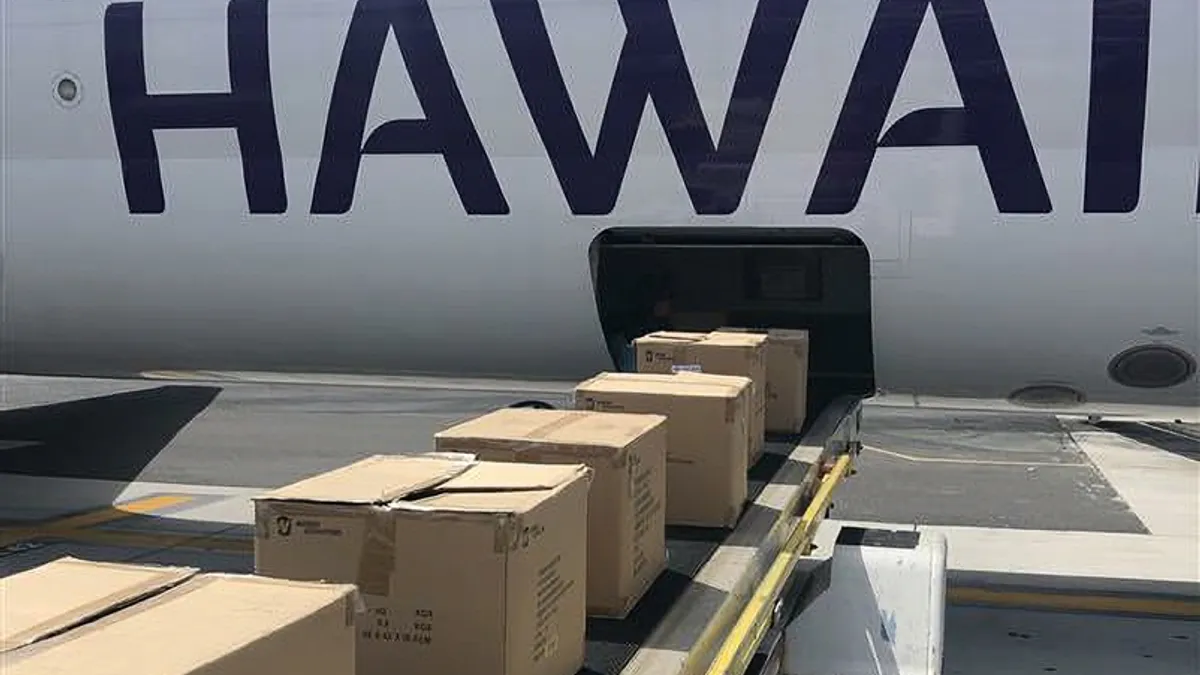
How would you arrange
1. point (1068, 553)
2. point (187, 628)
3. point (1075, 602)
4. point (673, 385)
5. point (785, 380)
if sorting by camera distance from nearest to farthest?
point (187, 628) < point (673, 385) < point (785, 380) < point (1075, 602) < point (1068, 553)

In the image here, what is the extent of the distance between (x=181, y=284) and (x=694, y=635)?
379cm

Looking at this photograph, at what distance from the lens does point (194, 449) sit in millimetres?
12523

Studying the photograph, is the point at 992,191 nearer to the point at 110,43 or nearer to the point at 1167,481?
the point at 110,43

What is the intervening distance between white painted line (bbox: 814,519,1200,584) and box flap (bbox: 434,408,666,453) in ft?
13.5

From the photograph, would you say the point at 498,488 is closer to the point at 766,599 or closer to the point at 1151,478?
the point at 766,599

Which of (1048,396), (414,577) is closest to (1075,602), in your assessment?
(1048,396)

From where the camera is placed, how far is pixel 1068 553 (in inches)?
327

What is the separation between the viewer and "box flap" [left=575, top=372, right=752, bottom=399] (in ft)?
12.8

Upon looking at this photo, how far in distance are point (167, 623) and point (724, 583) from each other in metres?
1.97

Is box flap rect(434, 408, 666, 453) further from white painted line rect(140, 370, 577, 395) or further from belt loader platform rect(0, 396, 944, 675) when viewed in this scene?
white painted line rect(140, 370, 577, 395)

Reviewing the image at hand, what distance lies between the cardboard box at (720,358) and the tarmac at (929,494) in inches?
43.5

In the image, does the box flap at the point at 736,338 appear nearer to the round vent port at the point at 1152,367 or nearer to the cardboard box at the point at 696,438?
the cardboard box at the point at 696,438

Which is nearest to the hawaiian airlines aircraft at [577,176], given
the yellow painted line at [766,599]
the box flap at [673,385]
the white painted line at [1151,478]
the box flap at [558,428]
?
the yellow painted line at [766,599]

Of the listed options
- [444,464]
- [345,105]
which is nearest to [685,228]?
[345,105]
